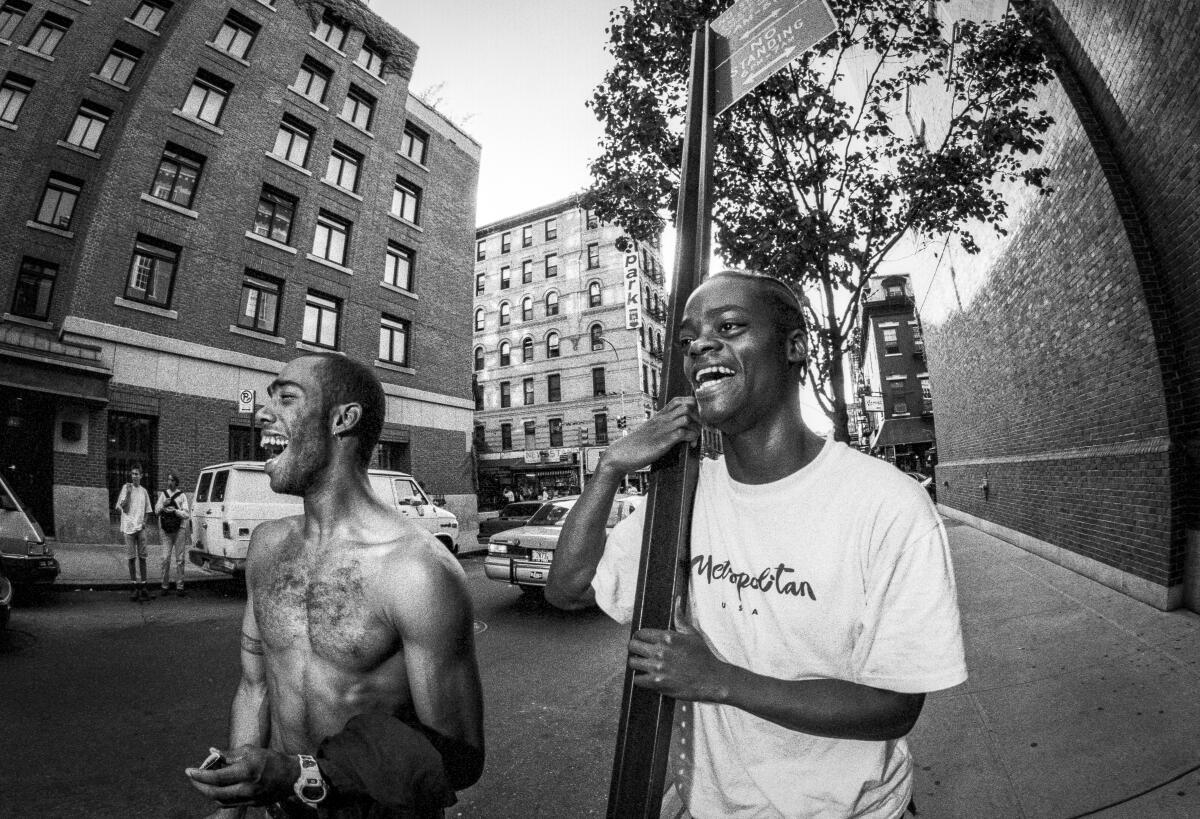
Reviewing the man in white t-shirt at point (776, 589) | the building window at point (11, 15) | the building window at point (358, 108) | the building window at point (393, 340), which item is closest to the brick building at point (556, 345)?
the building window at point (393, 340)

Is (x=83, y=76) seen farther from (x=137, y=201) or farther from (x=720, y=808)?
(x=720, y=808)

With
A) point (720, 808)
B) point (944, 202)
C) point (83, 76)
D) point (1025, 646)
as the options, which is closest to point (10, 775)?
point (720, 808)

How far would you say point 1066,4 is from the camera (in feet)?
22.0

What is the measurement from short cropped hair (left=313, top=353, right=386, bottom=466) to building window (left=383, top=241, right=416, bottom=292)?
20.3 m

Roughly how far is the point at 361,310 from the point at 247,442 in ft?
19.4

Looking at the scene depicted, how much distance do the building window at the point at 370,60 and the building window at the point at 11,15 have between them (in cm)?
910

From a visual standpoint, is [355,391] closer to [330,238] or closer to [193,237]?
[193,237]

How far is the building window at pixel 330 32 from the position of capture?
19.8m

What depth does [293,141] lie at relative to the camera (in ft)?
62.1

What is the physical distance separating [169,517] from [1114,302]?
13870 mm

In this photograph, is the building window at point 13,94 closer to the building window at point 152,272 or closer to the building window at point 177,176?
the building window at point 177,176

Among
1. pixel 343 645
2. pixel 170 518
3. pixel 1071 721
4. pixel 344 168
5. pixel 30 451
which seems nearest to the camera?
pixel 343 645

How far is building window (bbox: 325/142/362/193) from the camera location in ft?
65.0

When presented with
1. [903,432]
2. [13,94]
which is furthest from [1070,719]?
[903,432]
